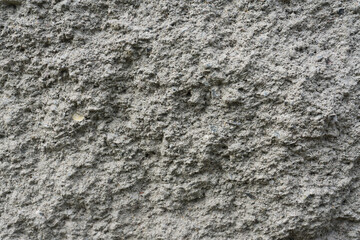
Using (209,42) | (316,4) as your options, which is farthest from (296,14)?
(209,42)

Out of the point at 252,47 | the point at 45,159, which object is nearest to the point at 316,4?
the point at 252,47

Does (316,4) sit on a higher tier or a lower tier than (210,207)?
higher

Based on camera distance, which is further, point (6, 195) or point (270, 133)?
point (6, 195)

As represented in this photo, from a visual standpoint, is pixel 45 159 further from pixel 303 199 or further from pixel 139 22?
pixel 303 199

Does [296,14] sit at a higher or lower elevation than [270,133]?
higher

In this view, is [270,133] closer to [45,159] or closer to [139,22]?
[139,22]

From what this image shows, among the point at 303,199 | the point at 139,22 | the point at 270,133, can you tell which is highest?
the point at 139,22
